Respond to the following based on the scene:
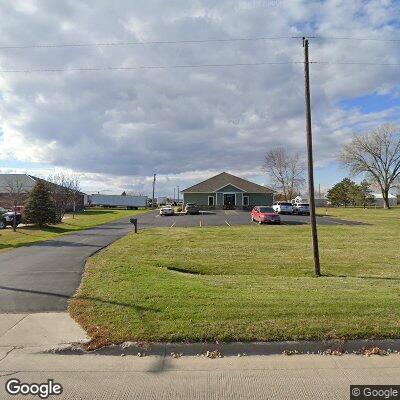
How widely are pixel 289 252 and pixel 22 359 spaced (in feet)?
41.5

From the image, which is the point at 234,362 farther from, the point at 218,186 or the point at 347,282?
the point at 218,186

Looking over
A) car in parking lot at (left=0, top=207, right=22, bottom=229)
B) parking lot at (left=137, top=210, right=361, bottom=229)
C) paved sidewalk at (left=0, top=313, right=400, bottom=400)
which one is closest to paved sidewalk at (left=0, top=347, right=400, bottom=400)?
paved sidewalk at (left=0, top=313, right=400, bottom=400)

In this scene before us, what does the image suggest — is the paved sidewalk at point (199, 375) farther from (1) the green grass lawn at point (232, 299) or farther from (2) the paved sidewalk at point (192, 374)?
(1) the green grass lawn at point (232, 299)

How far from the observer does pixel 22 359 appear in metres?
4.87

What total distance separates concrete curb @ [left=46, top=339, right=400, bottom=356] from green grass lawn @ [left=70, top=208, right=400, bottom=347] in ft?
0.50

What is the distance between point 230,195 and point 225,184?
193 centimetres

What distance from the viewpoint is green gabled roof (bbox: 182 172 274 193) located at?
63547 mm

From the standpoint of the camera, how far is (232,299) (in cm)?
710

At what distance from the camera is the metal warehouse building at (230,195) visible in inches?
2488

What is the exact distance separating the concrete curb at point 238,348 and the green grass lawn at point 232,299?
151 millimetres

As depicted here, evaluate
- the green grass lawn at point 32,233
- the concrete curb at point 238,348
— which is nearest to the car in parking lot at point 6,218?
the green grass lawn at point 32,233

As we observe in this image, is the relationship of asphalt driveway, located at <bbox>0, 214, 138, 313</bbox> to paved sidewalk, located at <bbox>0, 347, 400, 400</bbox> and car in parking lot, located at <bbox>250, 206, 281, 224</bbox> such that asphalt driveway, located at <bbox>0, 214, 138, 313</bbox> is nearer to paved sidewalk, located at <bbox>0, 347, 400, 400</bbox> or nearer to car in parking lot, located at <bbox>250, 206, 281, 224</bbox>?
paved sidewalk, located at <bbox>0, 347, 400, 400</bbox>

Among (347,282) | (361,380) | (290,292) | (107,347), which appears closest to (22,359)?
(107,347)

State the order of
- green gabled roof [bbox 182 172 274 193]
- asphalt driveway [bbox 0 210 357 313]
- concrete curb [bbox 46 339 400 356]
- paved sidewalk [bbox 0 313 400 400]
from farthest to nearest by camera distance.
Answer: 1. green gabled roof [bbox 182 172 274 193]
2. asphalt driveway [bbox 0 210 357 313]
3. concrete curb [bbox 46 339 400 356]
4. paved sidewalk [bbox 0 313 400 400]
